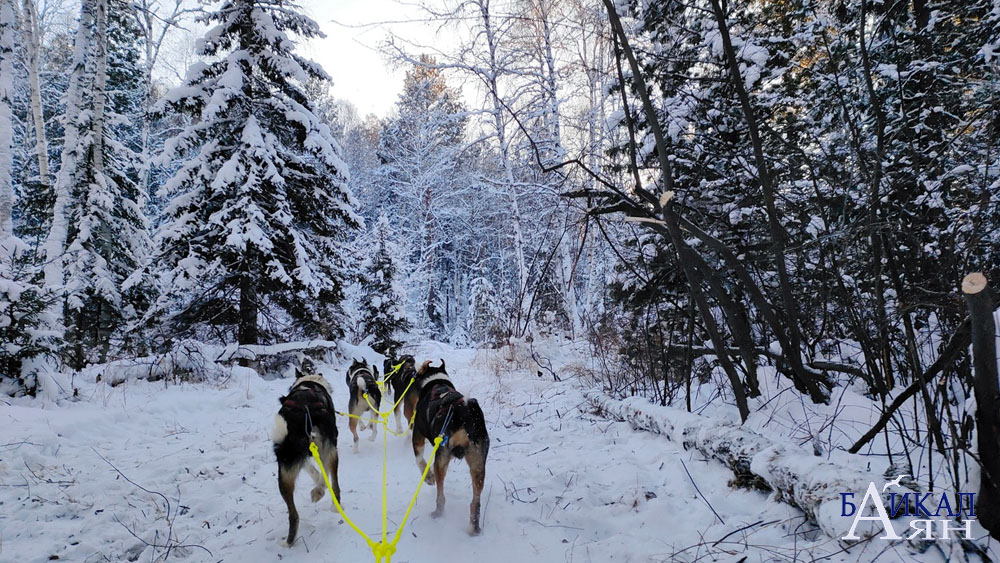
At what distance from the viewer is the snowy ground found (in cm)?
318

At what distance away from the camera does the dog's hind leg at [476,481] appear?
3.56m

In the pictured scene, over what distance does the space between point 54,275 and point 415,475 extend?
9.84 m

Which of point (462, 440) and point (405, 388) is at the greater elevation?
point (462, 440)

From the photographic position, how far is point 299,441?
3.59m

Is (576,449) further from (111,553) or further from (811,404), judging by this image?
(111,553)

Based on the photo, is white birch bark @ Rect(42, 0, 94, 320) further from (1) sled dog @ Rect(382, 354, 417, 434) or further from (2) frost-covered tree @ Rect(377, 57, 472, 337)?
(2) frost-covered tree @ Rect(377, 57, 472, 337)

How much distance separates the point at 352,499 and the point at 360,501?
0.10m

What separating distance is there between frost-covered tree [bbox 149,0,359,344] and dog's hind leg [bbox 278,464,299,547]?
7.44 m

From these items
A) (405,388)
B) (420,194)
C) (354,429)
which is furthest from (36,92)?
(420,194)

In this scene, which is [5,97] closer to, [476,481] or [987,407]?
[476,481]

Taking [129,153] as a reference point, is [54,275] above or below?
below

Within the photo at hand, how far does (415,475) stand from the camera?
16.4ft

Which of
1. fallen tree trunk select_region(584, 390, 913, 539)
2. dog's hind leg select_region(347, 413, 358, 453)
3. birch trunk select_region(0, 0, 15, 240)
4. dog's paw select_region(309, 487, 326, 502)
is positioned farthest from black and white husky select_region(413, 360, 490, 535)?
birch trunk select_region(0, 0, 15, 240)

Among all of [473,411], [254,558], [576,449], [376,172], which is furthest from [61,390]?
[376,172]
